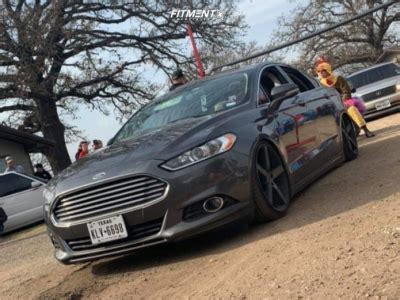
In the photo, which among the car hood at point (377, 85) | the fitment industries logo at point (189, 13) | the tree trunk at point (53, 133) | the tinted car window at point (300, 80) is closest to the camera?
the tinted car window at point (300, 80)

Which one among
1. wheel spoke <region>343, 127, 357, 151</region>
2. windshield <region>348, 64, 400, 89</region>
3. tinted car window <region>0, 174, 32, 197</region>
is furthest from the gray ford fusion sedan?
windshield <region>348, 64, 400, 89</region>

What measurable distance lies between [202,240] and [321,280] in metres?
2.04

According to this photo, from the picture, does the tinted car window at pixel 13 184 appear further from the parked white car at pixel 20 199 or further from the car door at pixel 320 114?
the car door at pixel 320 114

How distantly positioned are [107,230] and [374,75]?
581 inches

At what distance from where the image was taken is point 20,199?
42.9ft

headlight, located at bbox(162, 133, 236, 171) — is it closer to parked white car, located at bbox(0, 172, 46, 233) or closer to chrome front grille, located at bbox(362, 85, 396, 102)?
parked white car, located at bbox(0, 172, 46, 233)

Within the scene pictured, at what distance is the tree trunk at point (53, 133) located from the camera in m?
24.7

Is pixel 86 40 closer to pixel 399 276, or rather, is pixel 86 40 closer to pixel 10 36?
pixel 10 36

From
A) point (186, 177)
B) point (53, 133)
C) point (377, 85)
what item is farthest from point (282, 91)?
point (53, 133)

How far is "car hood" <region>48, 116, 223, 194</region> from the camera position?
478 centimetres

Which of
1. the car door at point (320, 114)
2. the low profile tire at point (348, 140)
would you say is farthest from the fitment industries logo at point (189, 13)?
the car door at point (320, 114)

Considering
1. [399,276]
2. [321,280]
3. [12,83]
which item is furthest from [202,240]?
[12,83]

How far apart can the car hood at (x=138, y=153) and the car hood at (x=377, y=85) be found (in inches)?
479

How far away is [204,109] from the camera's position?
19.3 feet
